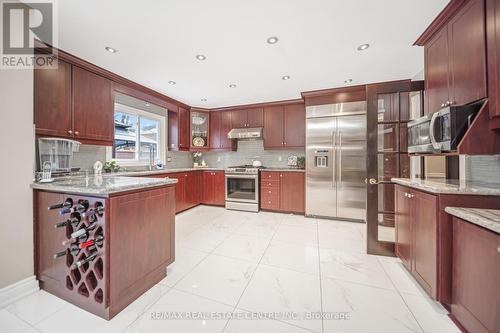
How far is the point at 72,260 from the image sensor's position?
150 cm

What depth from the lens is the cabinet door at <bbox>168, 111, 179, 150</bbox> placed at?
4230 mm

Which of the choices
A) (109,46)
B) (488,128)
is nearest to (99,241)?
(109,46)

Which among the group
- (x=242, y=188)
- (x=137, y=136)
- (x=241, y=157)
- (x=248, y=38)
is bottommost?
(x=242, y=188)

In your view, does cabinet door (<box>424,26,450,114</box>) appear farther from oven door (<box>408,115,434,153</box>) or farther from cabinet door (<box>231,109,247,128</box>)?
cabinet door (<box>231,109,247,128</box>)

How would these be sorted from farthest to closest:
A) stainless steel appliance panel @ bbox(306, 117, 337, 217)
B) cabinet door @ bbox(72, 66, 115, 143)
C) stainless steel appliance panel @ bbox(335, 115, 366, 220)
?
stainless steel appliance panel @ bbox(306, 117, 337, 217) < stainless steel appliance panel @ bbox(335, 115, 366, 220) < cabinet door @ bbox(72, 66, 115, 143)

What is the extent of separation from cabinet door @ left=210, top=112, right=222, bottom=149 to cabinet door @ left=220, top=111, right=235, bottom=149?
0.27 feet

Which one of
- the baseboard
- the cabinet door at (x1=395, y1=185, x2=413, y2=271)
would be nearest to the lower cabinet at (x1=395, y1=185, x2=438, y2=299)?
the cabinet door at (x1=395, y1=185, x2=413, y2=271)

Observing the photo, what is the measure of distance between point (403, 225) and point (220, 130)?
13.0 ft

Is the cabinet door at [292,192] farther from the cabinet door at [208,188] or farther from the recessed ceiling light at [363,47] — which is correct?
the recessed ceiling light at [363,47]

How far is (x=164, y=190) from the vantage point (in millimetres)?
1796

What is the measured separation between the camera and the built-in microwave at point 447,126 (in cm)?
140

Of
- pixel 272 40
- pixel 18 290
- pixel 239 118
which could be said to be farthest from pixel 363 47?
pixel 18 290

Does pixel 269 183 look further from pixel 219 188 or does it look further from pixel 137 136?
pixel 137 136

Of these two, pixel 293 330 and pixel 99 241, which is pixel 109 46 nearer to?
pixel 99 241
